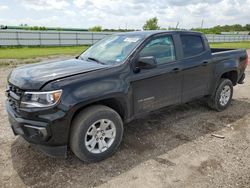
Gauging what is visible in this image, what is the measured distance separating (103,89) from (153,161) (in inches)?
48.9

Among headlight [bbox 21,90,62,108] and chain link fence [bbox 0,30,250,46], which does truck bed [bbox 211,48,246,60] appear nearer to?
headlight [bbox 21,90,62,108]

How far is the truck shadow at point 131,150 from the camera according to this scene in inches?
128

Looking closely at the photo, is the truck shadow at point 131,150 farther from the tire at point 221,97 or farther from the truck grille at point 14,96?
the truck grille at point 14,96

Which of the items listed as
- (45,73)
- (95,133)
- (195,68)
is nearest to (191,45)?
(195,68)

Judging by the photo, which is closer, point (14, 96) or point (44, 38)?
point (14, 96)

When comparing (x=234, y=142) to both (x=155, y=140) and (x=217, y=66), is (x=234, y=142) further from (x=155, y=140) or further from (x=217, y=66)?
(x=217, y=66)

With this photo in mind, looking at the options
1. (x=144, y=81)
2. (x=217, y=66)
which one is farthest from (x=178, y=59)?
(x=217, y=66)

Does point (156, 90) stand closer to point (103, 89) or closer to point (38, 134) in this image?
point (103, 89)

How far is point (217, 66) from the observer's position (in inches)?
213

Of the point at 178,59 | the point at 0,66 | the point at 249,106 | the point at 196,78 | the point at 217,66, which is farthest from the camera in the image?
the point at 0,66

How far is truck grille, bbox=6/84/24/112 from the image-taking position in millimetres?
3285

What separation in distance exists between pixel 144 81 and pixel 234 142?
185 cm

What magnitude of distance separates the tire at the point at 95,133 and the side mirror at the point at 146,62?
831mm

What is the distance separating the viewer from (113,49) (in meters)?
4.36
